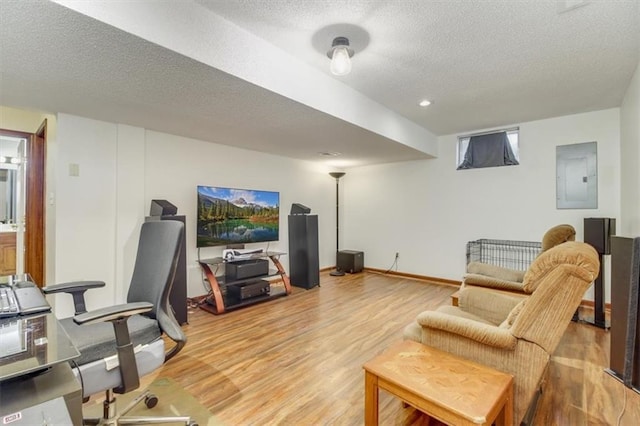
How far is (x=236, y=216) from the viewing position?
409 cm

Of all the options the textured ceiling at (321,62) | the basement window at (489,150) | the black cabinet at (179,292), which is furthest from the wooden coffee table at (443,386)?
the basement window at (489,150)

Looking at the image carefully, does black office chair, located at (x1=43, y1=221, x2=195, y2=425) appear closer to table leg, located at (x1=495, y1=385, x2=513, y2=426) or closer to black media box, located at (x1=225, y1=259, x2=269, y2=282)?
table leg, located at (x1=495, y1=385, x2=513, y2=426)

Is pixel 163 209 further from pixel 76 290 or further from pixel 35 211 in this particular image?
pixel 35 211

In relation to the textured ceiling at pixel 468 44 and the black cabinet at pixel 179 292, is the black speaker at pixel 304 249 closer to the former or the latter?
the black cabinet at pixel 179 292

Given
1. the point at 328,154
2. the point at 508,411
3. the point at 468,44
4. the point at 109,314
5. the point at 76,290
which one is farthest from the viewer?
the point at 328,154

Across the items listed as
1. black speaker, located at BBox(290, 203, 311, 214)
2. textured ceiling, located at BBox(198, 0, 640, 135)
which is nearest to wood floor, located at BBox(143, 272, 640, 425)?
black speaker, located at BBox(290, 203, 311, 214)

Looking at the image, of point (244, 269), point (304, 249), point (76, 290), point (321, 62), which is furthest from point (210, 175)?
point (76, 290)

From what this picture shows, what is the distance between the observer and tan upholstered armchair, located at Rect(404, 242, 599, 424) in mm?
1361

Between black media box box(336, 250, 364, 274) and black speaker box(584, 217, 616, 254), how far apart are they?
10.9 ft

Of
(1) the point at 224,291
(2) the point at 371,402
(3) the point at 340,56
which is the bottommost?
(1) the point at 224,291

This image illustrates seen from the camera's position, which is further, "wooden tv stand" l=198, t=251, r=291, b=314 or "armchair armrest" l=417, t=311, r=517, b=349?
"wooden tv stand" l=198, t=251, r=291, b=314

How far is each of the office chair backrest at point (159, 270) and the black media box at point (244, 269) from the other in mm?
2015

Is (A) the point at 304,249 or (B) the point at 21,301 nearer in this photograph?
(B) the point at 21,301

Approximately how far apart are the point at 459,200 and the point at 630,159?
205cm
